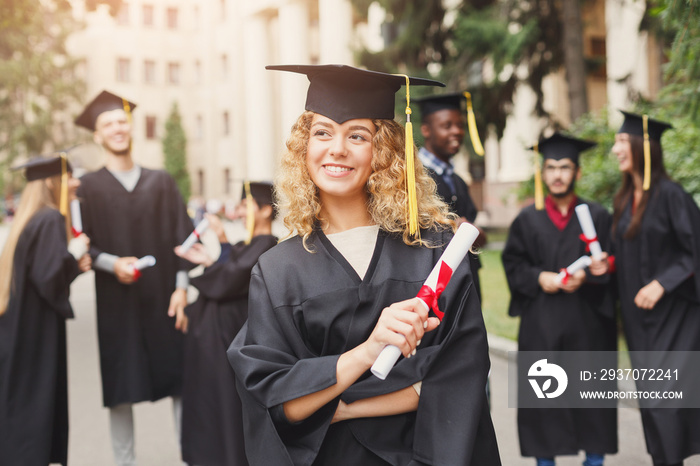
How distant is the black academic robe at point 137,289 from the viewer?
450 cm

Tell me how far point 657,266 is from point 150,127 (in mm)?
45870

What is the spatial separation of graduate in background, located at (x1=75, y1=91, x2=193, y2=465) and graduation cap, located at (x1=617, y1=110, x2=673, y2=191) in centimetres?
304

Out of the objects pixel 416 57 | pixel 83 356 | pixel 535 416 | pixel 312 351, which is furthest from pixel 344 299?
pixel 416 57

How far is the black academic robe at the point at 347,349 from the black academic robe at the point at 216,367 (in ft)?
7.11

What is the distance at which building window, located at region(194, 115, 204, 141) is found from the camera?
47500 mm

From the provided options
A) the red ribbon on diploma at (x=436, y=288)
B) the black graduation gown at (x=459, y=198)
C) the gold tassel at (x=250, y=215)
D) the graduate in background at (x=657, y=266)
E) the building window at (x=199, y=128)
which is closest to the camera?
the red ribbon on diploma at (x=436, y=288)

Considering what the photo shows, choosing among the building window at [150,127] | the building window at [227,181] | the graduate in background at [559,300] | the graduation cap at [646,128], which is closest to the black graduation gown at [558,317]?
the graduate in background at [559,300]

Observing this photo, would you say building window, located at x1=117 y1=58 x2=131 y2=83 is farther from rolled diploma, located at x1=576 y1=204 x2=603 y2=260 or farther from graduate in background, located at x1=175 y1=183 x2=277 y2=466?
rolled diploma, located at x1=576 y1=204 x2=603 y2=260

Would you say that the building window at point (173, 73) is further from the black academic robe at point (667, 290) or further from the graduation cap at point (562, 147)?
the black academic robe at point (667, 290)

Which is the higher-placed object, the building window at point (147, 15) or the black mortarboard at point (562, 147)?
the building window at point (147, 15)

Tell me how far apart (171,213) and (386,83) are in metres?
2.99

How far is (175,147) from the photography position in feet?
150

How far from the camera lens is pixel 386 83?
2.21 metres

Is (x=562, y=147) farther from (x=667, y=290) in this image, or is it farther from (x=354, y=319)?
(x=354, y=319)
